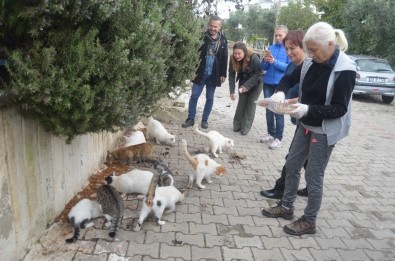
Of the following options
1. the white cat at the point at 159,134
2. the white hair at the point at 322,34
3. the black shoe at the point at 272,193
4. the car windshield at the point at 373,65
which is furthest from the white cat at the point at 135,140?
the car windshield at the point at 373,65

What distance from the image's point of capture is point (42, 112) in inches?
104

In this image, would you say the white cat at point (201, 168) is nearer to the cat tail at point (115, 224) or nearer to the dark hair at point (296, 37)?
the cat tail at point (115, 224)

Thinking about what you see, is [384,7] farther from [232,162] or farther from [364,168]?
[232,162]

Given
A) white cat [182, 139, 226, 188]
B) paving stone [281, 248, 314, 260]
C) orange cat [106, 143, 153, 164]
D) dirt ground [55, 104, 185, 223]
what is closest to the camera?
paving stone [281, 248, 314, 260]

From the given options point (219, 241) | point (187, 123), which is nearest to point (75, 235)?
point (219, 241)

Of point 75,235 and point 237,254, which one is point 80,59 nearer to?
point 75,235

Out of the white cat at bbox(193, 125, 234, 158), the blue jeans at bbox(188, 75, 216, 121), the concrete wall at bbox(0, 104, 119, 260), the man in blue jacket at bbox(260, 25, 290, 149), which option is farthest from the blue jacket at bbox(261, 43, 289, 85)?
the concrete wall at bbox(0, 104, 119, 260)

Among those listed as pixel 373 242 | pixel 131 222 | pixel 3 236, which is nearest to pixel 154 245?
pixel 131 222

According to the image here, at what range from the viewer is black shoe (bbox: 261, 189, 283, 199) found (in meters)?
4.64

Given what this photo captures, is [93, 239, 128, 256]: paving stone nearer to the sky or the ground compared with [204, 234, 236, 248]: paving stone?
nearer to the sky

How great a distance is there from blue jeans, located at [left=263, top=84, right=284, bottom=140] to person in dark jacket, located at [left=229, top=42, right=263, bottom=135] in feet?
0.89

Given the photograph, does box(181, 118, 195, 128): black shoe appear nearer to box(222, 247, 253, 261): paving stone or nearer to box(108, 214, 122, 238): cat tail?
box(108, 214, 122, 238): cat tail

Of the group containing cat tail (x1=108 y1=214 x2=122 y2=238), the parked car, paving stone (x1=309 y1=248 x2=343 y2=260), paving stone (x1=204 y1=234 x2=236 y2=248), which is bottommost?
paving stone (x1=309 y1=248 x2=343 y2=260)

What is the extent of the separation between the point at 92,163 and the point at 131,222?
128 cm
